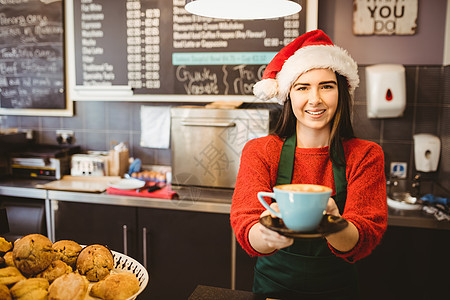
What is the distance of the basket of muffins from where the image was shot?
86 cm

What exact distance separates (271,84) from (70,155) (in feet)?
7.00

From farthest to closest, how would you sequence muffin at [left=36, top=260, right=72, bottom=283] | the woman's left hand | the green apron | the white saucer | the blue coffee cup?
the white saucer < the green apron < the woman's left hand < muffin at [left=36, top=260, right=72, bottom=283] < the blue coffee cup

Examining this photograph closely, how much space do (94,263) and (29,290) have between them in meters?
0.16

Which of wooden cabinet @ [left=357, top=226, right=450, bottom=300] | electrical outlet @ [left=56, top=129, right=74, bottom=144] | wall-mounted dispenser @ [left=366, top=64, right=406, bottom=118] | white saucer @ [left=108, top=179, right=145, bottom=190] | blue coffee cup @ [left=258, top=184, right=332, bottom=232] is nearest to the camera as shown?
blue coffee cup @ [left=258, top=184, right=332, bottom=232]

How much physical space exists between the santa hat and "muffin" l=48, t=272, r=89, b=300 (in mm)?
948

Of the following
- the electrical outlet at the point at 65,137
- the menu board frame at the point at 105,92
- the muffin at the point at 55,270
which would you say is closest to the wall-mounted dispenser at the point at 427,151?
the menu board frame at the point at 105,92

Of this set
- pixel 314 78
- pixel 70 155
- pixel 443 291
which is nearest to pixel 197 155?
pixel 70 155

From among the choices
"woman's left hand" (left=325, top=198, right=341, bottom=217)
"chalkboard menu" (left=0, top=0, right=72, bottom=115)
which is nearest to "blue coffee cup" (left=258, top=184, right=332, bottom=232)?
"woman's left hand" (left=325, top=198, right=341, bottom=217)

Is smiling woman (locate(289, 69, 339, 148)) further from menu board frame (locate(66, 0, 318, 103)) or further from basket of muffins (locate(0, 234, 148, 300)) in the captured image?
menu board frame (locate(66, 0, 318, 103))

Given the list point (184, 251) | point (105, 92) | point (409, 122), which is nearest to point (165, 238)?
point (184, 251)

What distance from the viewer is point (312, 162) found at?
4.85ft

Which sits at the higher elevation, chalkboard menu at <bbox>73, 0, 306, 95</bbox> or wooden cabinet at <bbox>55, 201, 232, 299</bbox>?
chalkboard menu at <bbox>73, 0, 306, 95</bbox>

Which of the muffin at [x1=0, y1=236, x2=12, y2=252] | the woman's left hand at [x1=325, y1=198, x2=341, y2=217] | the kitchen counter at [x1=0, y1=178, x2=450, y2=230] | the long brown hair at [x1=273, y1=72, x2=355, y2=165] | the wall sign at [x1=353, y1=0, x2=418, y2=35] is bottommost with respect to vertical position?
Answer: the kitchen counter at [x1=0, y1=178, x2=450, y2=230]

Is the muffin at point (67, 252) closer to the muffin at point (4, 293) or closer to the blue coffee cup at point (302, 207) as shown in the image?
the muffin at point (4, 293)
